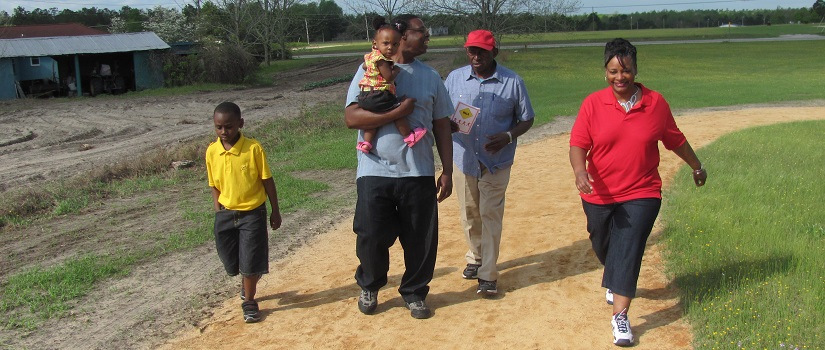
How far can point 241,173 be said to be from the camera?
5.09 meters

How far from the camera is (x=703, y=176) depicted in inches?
187

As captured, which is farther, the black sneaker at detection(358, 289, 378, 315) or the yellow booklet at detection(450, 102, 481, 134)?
the yellow booklet at detection(450, 102, 481, 134)

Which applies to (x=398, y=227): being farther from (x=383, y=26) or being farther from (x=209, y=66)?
(x=209, y=66)

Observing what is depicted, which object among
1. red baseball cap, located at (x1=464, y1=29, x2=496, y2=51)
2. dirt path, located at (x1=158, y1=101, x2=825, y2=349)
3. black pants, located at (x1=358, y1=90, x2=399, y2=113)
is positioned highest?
red baseball cap, located at (x1=464, y1=29, x2=496, y2=51)

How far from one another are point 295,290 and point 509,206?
326cm

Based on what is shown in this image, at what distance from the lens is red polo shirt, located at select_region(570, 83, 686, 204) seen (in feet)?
14.6

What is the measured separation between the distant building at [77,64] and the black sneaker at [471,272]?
28381 mm

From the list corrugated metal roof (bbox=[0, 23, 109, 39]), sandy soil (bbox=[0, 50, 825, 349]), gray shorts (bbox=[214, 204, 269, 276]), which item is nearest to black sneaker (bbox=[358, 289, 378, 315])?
sandy soil (bbox=[0, 50, 825, 349])

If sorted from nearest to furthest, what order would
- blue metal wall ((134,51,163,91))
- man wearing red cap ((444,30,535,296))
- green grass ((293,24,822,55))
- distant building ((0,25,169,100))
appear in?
1. man wearing red cap ((444,30,535,296))
2. distant building ((0,25,169,100))
3. blue metal wall ((134,51,163,91))
4. green grass ((293,24,822,55))

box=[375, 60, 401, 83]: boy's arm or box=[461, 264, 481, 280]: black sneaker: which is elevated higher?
box=[375, 60, 401, 83]: boy's arm

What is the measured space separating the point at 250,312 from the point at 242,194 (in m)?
0.82

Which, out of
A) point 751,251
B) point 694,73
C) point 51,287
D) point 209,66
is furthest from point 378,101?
point 694,73

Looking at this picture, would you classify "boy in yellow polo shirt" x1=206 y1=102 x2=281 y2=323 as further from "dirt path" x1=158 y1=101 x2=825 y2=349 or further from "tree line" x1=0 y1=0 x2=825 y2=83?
"tree line" x1=0 y1=0 x2=825 y2=83

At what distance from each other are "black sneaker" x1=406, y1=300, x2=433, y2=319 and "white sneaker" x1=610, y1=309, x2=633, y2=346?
123 cm
